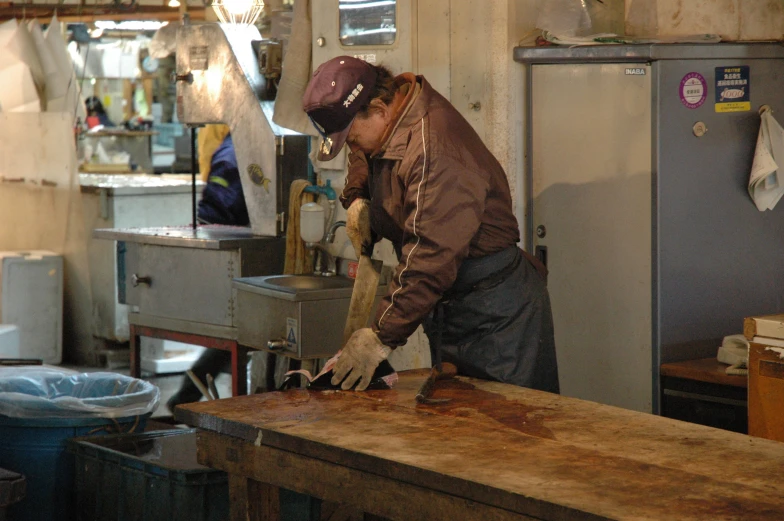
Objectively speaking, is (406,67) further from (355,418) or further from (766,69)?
(355,418)

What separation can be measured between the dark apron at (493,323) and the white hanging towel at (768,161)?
120 cm

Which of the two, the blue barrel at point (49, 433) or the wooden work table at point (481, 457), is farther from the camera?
the blue barrel at point (49, 433)

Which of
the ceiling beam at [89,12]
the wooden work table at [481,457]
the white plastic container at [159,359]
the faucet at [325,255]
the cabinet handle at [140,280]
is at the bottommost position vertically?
the white plastic container at [159,359]

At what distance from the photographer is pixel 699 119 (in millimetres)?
4008

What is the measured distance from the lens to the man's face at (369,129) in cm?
320

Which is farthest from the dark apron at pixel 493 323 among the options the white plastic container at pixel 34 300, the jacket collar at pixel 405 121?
the white plastic container at pixel 34 300

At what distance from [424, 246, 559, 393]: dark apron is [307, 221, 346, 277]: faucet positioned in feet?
5.16

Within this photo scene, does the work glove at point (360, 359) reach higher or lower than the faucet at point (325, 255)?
lower

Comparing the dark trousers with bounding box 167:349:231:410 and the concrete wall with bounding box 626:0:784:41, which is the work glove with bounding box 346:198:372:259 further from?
the dark trousers with bounding box 167:349:231:410

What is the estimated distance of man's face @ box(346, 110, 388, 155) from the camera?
3195 millimetres

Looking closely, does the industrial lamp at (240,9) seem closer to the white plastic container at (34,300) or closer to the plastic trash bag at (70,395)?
the plastic trash bag at (70,395)

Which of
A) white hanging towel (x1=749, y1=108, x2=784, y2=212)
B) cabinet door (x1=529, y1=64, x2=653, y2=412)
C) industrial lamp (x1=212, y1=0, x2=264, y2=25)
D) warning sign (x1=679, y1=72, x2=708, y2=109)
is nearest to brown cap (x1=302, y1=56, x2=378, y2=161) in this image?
cabinet door (x1=529, y1=64, x2=653, y2=412)

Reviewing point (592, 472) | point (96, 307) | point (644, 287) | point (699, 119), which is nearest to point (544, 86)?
point (699, 119)

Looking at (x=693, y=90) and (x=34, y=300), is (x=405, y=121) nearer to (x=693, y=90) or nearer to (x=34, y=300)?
(x=693, y=90)
